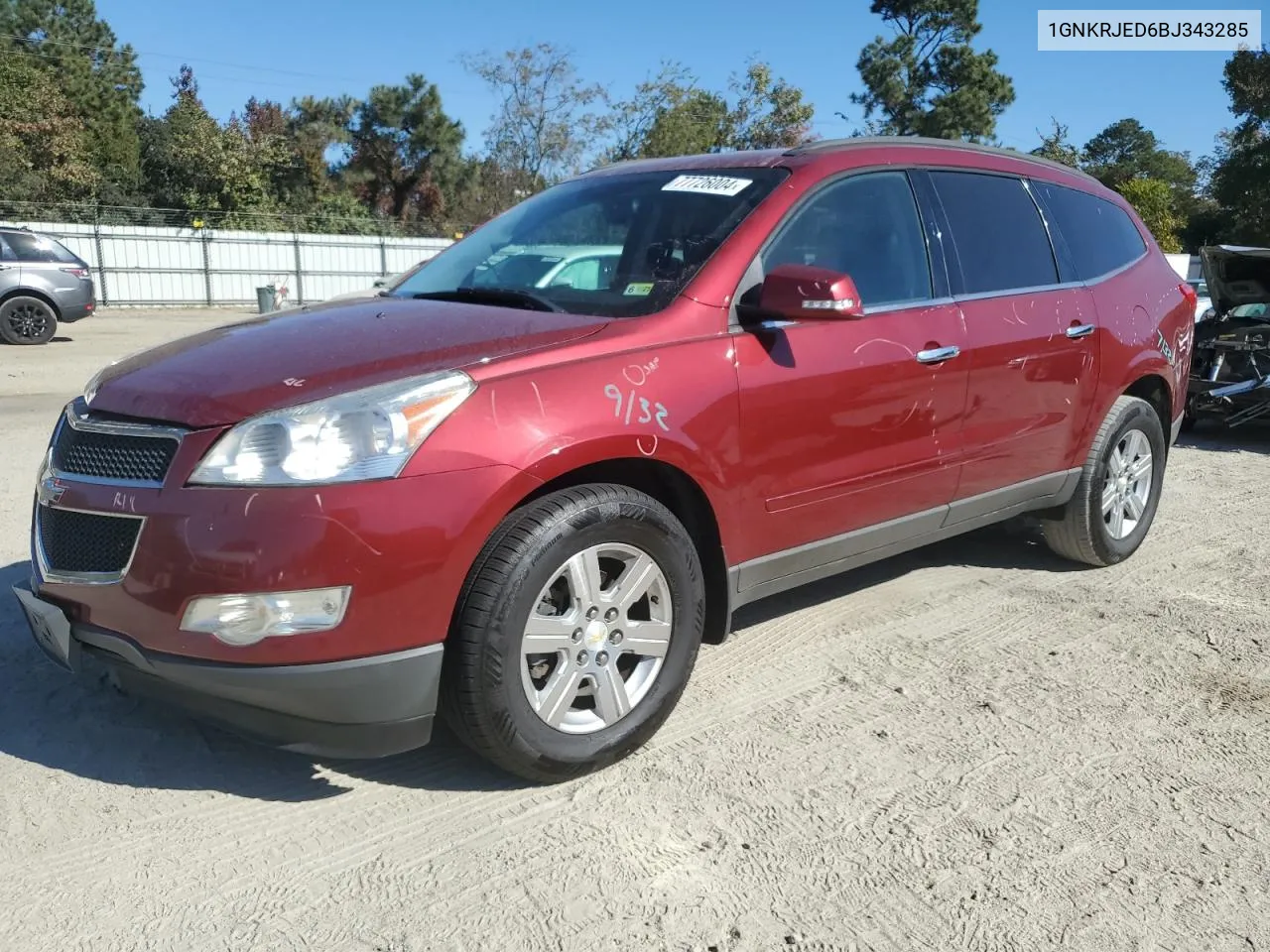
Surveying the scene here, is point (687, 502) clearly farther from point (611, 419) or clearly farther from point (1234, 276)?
point (1234, 276)

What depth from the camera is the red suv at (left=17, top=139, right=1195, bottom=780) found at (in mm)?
2521

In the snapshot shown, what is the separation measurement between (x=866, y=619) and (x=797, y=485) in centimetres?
109

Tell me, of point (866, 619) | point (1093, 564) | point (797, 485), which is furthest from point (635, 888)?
point (1093, 564)

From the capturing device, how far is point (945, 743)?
3.21 m

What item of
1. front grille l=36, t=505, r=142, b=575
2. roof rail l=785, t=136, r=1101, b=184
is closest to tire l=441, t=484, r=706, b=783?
front grille l=36, t=505, r=142, b=575

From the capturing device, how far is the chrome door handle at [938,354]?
12.2 feet

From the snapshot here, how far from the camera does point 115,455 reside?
2.71 m

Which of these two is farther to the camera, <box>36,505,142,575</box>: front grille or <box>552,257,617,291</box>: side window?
<box>552,257,617,291</box>: side window

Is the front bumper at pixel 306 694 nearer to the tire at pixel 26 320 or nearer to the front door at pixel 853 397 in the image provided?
the front door at pixel 853 397

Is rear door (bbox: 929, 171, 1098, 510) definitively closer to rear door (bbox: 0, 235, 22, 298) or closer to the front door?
the front door

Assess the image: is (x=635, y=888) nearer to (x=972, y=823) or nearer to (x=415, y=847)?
(x=415, y=847)

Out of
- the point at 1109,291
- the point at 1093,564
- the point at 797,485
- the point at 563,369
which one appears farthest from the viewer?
the point at 1093,564

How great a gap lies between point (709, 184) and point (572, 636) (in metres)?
1.68

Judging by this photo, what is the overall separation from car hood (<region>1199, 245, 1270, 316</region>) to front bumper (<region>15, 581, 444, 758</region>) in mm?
7670
